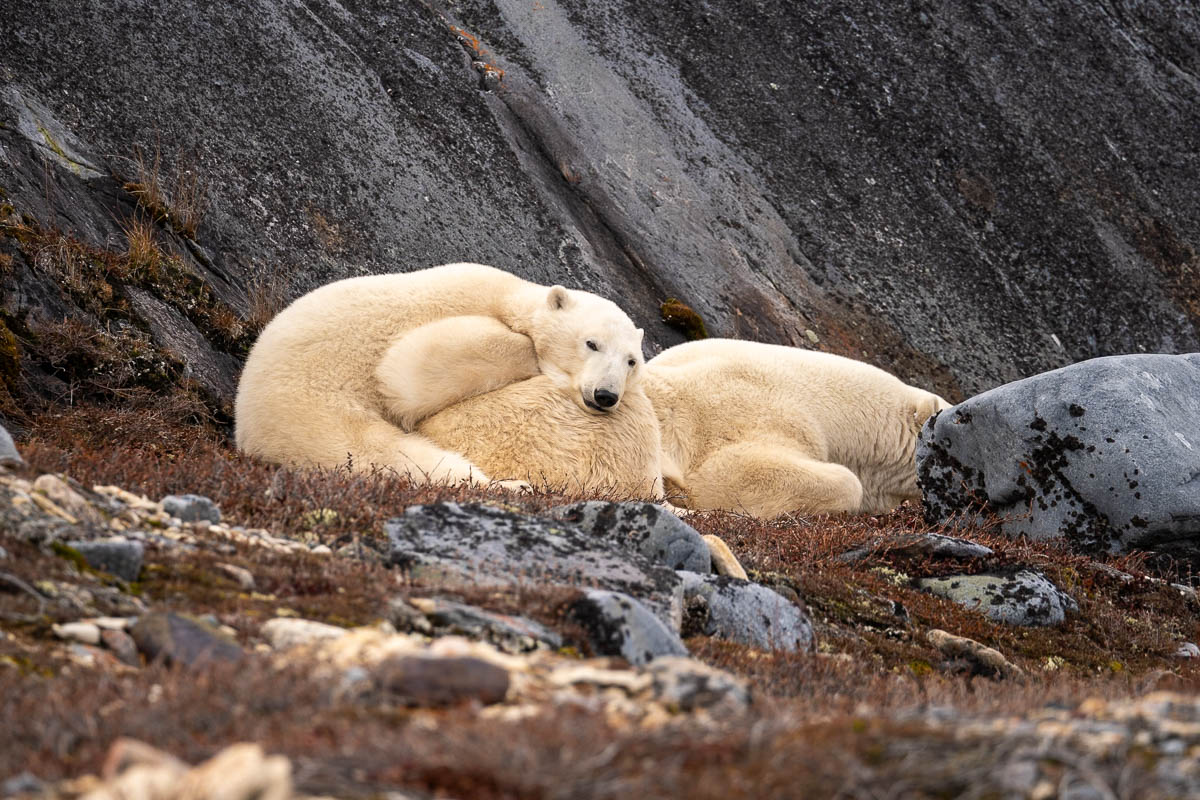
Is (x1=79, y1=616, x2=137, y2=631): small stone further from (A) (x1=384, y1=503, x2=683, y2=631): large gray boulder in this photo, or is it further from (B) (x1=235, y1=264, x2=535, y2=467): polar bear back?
(B) (x1=235, y1=264, x2=535, y2=467): polar bear back

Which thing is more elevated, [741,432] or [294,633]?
[294,633]

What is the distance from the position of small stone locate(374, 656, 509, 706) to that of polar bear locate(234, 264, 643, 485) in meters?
4.14

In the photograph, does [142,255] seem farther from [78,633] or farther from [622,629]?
[622,629]

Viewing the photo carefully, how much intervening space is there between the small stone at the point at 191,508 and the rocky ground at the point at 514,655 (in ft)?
0.04

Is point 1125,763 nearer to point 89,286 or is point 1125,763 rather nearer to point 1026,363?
point 89,286

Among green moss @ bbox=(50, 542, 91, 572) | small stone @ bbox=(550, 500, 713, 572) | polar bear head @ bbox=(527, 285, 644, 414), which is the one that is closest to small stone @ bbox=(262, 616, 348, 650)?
green moss @ bbox=(50, 542, 91, 572)

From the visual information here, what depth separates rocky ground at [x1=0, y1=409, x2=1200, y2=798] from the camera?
2.32 m

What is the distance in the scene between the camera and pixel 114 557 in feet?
12.5

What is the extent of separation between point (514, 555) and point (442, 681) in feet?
7.06

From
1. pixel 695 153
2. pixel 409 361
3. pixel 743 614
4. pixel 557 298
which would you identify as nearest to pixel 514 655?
pixel 743 614

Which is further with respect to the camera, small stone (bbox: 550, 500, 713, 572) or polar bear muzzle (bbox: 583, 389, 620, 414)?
polar bear muzzle (bbox: 583, 389, 620, 414)

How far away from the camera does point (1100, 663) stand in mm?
Result: 6426

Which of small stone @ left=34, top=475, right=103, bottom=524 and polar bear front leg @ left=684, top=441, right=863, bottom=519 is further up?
small stone @ left=34, top=475, right=103, bottom=524

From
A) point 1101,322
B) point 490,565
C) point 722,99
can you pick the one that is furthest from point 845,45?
point 490,565
